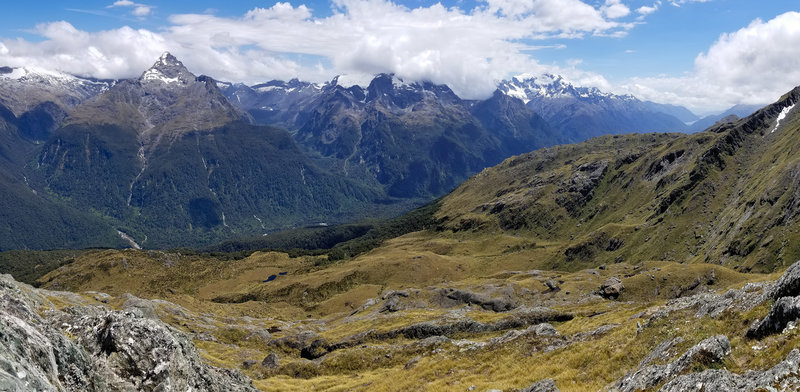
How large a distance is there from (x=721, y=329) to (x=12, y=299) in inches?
1722

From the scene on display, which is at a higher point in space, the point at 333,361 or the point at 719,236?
the point at 333,361

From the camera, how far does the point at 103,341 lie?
25.0m

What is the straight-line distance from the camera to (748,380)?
18.4 metres

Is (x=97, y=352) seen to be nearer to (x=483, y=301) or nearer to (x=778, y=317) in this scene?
(x=778, y=317)

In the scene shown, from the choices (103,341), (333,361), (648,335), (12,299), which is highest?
(12,299)

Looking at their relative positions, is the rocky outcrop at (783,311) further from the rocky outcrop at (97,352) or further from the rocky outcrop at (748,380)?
the rocky outcrop at (97,352)

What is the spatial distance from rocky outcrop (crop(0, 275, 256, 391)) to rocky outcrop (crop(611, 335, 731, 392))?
26824 mm

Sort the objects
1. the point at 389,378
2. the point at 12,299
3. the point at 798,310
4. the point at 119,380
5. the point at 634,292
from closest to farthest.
Result: the point at 798,310
the point at 119,380
the point at 12,299
the point at 389,378
the point at 634,292

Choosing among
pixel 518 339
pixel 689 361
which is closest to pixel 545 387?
pixel 689 361

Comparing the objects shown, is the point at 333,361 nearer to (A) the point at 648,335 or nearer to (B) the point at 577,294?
→ (A) the point at 648,335

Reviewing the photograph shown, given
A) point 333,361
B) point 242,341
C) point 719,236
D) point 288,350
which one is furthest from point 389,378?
point 719,236

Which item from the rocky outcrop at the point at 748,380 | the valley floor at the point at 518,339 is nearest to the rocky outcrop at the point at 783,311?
the valley floor at the point at 518,339

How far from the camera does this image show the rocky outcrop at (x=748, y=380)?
1692 centimetres

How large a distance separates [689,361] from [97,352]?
32.4 meters
